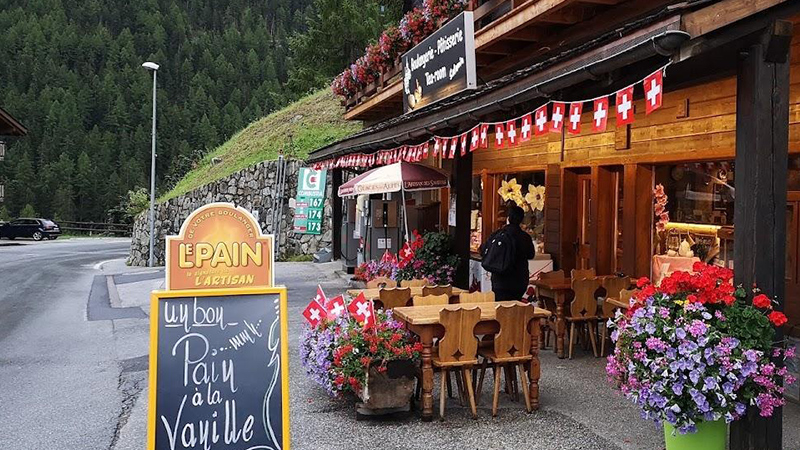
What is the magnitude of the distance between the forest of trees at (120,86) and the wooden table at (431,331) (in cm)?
5329

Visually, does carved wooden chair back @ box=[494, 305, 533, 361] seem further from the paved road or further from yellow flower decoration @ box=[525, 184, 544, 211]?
yellow flower decoration @ box=[525, 184, 544, 211]

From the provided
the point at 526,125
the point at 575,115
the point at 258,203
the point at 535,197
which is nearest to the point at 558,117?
the point at 575,115

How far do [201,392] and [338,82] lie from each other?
51.8ft

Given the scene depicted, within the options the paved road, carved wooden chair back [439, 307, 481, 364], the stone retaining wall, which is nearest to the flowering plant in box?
carved wooden chair back [439, 307, 481, 364]

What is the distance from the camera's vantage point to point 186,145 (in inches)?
3314

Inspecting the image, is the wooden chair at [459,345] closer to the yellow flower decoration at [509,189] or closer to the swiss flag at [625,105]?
the swiss flag at [625,105]

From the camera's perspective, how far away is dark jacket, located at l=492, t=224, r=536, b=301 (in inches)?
326

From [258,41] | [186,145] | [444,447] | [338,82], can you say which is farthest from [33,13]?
[444,447]

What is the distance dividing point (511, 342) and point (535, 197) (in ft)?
20.6

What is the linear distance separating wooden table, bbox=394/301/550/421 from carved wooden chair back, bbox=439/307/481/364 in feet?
0.32

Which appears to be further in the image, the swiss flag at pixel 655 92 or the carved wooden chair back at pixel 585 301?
the carved wooden chair back at pixel 585 301

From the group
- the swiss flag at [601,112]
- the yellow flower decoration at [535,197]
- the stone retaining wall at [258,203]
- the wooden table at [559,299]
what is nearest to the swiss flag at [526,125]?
the swiss flag at [601,112]

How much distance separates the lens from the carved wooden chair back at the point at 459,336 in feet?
19.4

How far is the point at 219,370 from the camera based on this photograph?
4277mm
